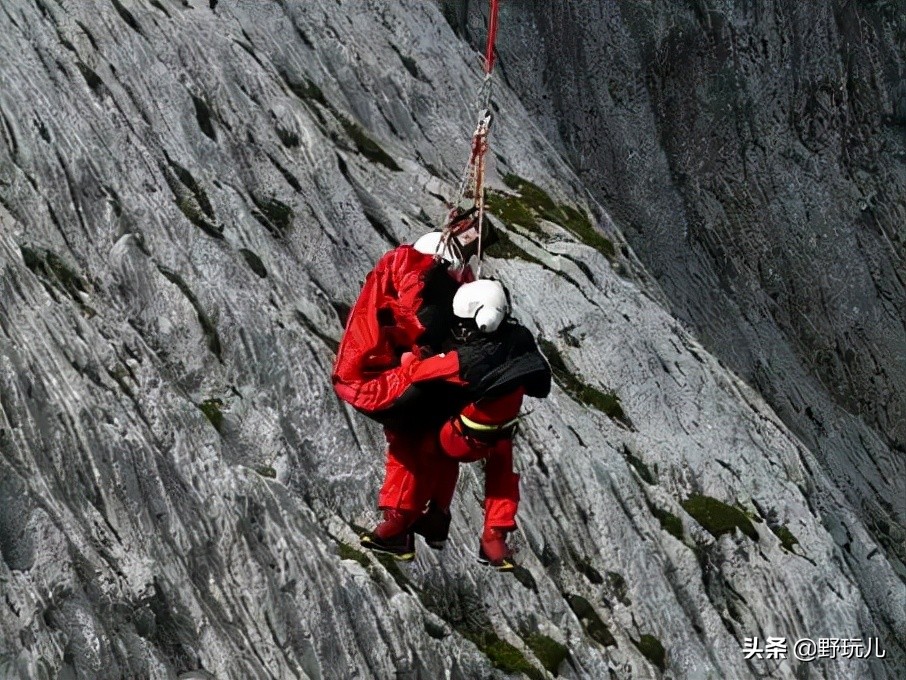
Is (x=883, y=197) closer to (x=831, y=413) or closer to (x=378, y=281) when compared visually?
(x=831, y=413)

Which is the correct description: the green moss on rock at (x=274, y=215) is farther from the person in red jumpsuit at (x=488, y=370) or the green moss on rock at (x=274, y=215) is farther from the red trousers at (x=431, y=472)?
the person in red jumpsuit at (x=488, y=370)

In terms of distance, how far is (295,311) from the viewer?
23516 mm

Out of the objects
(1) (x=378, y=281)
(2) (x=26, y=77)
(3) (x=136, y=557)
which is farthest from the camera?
(2) (x=26, y=77)

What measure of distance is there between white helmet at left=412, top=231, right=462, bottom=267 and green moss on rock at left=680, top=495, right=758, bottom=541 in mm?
11521

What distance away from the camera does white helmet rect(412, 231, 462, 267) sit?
15.5 meters

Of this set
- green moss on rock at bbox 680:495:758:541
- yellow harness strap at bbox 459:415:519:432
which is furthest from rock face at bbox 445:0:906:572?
yellow harness strap at bbox 459:415:519:432

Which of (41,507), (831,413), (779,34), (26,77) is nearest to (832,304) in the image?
(831,413)

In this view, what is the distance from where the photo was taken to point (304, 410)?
22.9 meters

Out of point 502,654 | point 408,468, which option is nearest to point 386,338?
point 408,468

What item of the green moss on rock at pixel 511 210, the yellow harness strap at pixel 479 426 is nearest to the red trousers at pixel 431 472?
the yellow harness strap at pixel 479 426

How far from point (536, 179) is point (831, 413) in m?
11.1

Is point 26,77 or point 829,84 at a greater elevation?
point 26,77

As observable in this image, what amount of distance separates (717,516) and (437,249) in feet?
39.2

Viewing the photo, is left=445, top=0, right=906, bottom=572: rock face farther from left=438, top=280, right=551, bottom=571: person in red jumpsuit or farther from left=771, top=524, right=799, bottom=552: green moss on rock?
left=438, top=280, right=551, bottom=571: person in red jumpsuit
